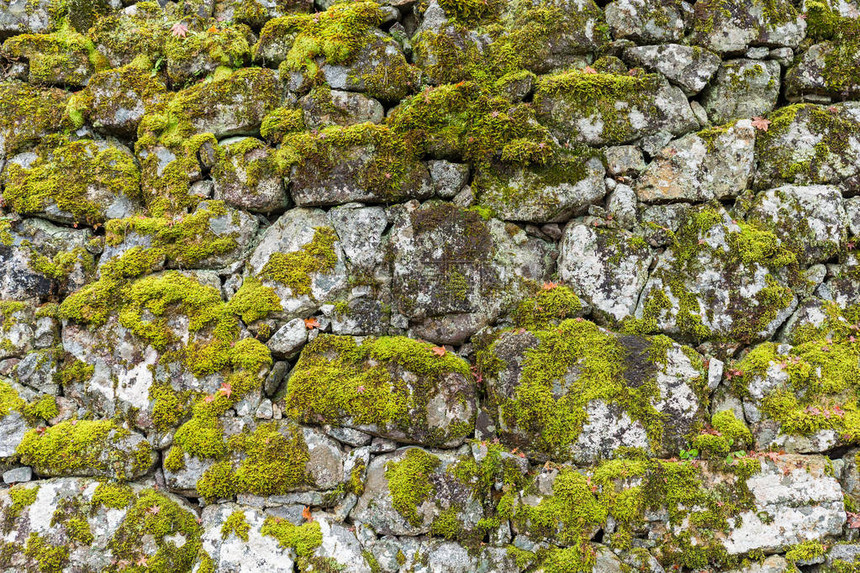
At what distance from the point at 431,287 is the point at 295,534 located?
3.43m

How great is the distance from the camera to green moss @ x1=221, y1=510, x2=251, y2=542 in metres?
5.99

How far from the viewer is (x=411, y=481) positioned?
6.13 m

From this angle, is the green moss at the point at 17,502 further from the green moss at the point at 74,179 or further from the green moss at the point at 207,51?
the green moss at the point at 207,51

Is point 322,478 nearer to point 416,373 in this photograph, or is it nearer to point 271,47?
point 416,373

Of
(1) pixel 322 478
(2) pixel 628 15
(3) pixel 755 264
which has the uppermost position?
(2) pixel 628 15

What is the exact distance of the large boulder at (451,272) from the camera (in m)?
6.70

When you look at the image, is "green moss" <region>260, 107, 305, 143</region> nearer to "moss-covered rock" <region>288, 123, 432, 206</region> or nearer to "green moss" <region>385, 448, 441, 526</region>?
"moss-covered rock" <region>288, 123, 432, 206</region>

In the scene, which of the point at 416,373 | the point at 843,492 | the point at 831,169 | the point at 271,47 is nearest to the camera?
the point at 843,492

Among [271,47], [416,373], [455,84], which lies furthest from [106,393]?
[455,84]

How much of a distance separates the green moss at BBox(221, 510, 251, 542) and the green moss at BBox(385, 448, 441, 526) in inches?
69.7

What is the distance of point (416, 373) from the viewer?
645cm

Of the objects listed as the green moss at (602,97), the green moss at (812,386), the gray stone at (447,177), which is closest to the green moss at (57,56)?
the gray stone at (447,177)

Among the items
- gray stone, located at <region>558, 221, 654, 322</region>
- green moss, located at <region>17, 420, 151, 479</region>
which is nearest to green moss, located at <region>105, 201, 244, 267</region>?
green moss, located at <region>17, 420, 151, 479</region>

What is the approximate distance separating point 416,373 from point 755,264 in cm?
474
